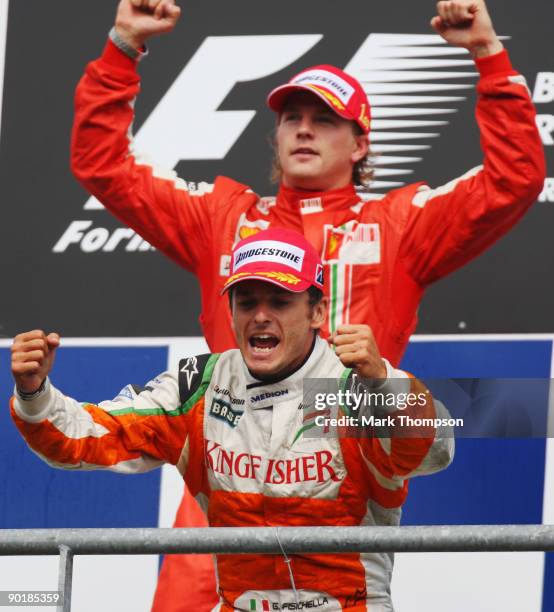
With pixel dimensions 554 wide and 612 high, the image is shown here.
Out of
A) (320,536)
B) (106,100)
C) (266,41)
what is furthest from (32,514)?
(320,536)

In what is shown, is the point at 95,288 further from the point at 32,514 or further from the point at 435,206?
the point at 435,206

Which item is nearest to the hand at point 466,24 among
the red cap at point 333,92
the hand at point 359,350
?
the red cap at point 333,92

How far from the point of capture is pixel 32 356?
8.63 ft

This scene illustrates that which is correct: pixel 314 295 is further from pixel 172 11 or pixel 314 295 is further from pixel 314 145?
pixel 172 11

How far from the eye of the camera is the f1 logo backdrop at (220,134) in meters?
3.90

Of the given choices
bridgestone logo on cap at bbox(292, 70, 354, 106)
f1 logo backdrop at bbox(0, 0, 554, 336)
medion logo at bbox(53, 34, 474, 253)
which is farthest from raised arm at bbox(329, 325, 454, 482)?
medion logo at bbox(53, 34, 474, 253)

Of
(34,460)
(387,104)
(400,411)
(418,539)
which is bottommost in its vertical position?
(418,539)

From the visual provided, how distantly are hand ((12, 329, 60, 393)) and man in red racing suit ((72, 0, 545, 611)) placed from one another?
75cm

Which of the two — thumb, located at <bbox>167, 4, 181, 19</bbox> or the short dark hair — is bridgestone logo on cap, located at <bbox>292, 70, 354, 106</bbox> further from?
the short dark hair

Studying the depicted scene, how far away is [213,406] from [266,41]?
4.79 feet

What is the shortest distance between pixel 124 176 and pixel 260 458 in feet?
3.12

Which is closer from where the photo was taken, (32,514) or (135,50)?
(135,50)

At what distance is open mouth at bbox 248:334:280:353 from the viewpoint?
112 inches

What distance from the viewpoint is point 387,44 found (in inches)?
157
